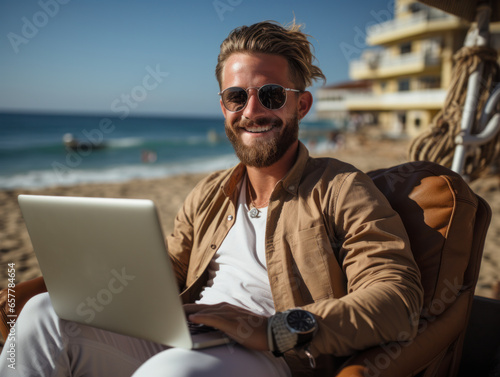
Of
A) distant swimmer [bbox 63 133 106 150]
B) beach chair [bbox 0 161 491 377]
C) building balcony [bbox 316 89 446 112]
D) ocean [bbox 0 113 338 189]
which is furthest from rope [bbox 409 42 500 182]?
distant swimmer [bbox 63 133 106 150]

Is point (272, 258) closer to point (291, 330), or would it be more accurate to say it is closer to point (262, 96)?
point (291, 330)

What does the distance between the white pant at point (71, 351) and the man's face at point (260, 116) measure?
2.84 ft

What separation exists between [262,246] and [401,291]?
579 millimetres

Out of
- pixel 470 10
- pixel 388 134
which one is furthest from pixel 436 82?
pixel 470 10

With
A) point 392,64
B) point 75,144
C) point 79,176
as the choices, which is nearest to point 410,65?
point 392,64

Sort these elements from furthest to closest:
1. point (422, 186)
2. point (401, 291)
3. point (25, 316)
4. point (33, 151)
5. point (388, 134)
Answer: point (388, 134), point (33, 151), point (422, 186), point (25, 316), point (401, 291)

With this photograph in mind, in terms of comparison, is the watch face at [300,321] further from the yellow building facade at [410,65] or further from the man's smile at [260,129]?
the yellow building facade at [410,65]

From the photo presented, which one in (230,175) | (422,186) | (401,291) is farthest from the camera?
(230,175)

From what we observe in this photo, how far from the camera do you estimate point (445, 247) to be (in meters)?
1.46

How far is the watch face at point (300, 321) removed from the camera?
1.13 m

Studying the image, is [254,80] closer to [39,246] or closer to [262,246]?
[262,246]

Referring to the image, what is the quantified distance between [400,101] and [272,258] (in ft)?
79.0

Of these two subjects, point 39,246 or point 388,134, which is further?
point 388,134

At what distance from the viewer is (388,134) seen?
24.6 m
